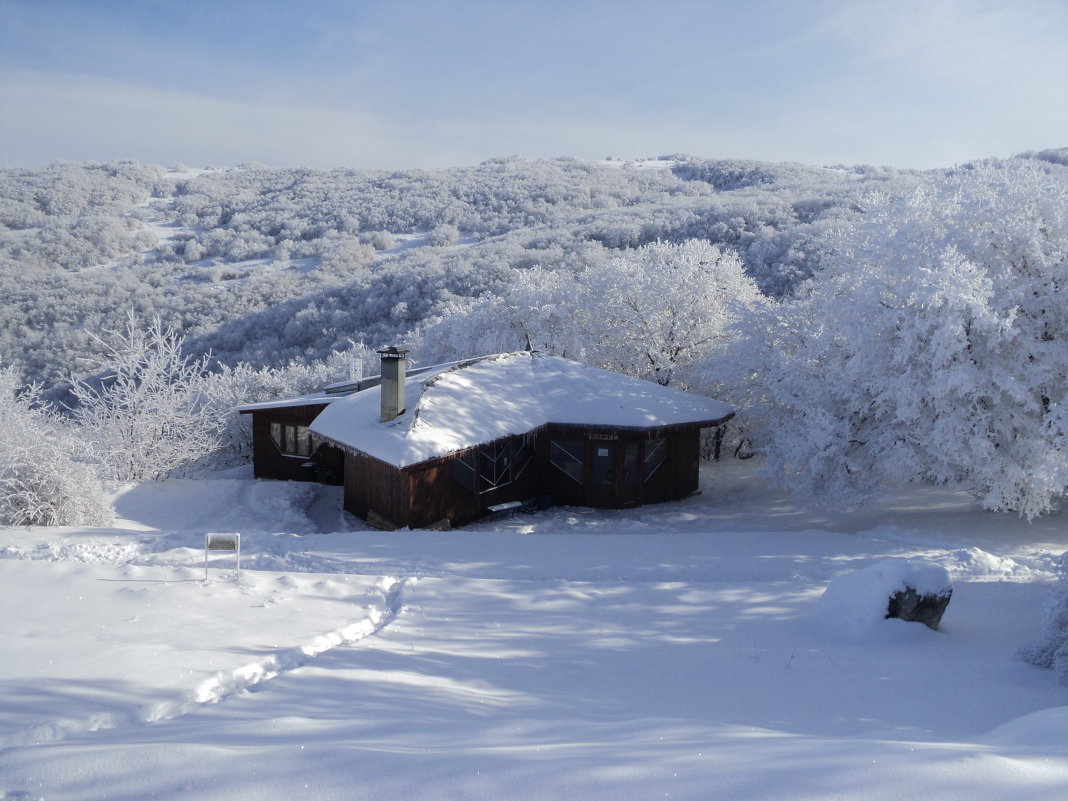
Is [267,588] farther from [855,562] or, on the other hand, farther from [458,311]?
[458,311]

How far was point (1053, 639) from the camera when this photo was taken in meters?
7.54

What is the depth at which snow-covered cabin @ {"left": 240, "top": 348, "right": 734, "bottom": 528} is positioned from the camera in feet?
48.4

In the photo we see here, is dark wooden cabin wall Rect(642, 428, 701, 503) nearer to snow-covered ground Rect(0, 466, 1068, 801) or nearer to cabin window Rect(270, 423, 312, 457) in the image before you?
snow-covered ground Rect(0, 466, 1068, 801)

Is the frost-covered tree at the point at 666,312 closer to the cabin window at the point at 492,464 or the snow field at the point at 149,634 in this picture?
the cabin window at the point at 492,464

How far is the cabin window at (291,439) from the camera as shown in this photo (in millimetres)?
19547

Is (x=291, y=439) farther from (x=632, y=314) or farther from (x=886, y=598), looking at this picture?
(x=886, y=598)

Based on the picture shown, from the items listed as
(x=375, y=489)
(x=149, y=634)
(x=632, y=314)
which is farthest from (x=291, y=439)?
(x=149, y=634)

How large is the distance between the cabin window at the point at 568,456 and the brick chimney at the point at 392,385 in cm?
407

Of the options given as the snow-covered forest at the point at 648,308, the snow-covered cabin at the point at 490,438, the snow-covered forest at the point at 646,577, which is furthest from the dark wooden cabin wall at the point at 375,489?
the snow-covered forest at the point at 648,308

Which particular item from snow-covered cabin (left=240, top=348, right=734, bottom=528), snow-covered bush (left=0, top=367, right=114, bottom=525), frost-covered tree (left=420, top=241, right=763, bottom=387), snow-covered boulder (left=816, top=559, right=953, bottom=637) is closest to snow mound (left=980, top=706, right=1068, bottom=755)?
snow-covered boulder (left=816, top=559, right=953, bottom=637)

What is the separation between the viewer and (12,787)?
145 inches

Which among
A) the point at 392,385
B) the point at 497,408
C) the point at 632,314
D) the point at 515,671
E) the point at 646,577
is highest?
the point at 632,314

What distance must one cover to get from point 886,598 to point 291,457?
16.0 metres

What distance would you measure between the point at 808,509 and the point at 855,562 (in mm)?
4641
